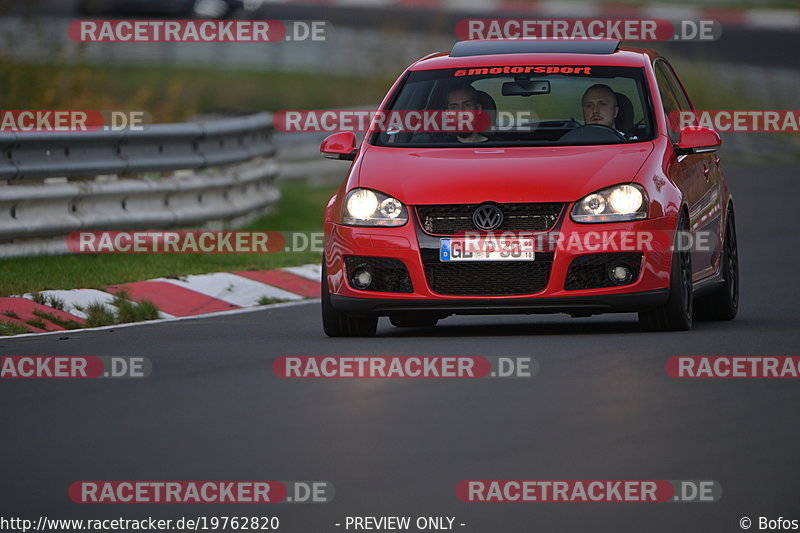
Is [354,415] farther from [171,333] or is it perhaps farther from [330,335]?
[171,333]

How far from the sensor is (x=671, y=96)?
11.8 metres

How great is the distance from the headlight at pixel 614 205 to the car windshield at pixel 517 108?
65cm

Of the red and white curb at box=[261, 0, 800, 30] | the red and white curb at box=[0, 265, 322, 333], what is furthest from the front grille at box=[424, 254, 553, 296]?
the red and white curb at box=[261, 0, 800, 30]

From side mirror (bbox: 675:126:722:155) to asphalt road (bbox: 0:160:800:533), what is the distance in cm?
105

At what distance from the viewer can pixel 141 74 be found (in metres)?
33.9

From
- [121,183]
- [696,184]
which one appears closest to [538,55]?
[696,184]

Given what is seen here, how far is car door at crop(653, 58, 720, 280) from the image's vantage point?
10.8 metres

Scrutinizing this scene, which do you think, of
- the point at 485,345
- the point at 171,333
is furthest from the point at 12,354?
the point at 485,345

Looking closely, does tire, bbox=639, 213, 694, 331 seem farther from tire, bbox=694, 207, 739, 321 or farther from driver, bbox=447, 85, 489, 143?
driver, bbox=447, 85, 489, 143

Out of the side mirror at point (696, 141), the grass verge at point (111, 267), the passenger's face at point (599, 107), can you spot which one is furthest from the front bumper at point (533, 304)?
the grass verge at point (111, 267)

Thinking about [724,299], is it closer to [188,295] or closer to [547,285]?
[547,285]

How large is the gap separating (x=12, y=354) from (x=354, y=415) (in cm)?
297

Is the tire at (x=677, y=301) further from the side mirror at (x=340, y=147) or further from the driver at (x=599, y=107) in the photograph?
the side mirror at (x=340, y=147)

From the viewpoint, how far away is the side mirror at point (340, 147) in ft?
36.7
